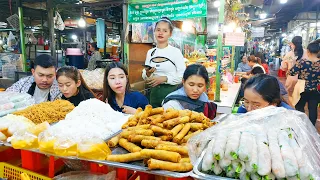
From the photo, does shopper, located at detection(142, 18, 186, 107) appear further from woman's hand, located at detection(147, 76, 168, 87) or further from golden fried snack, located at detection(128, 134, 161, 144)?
golden fried snack, located at detection(128, 134, 161, 144)

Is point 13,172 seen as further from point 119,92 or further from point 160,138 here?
point 119,92

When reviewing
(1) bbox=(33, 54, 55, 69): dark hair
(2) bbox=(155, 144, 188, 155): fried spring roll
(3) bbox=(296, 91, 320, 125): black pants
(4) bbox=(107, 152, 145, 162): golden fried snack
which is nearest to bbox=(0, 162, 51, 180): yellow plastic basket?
(4) bbox=(107, 152, 145, 162): golden fried snack

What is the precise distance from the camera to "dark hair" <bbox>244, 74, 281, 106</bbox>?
83.3 inches

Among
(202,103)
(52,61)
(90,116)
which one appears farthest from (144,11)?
(90,116)

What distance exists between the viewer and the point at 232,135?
4.14 ft

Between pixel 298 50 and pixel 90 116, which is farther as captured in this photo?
pixel 298 50

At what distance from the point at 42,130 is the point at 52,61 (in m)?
1.43

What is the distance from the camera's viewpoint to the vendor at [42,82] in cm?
289

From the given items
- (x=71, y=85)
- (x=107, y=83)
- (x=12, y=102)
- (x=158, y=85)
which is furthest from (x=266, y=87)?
(x=12, y=102)

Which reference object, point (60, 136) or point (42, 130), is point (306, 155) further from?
point (42, 130)

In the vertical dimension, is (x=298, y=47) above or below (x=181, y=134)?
above

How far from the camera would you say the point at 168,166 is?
1.25 metres

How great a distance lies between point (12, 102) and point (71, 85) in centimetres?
61

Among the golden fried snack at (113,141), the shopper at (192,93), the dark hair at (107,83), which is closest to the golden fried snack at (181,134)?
the golden fried snack at (113,141)
